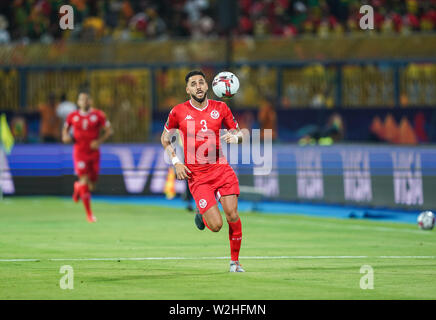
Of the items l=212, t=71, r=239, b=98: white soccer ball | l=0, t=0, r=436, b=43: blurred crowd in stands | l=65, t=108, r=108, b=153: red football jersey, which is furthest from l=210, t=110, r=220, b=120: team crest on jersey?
l=0, t=0, r=436, b=43: blurred crowd in stands

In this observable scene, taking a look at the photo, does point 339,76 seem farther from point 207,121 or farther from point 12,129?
point 207,121

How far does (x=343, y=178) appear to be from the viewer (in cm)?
2145

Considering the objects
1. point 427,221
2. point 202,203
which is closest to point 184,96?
point 427,221

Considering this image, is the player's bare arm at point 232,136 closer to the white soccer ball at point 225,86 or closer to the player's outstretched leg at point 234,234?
the white soccer ball at point 225,86

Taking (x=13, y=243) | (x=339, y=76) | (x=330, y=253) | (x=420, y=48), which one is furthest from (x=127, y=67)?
(x=330, y=253)

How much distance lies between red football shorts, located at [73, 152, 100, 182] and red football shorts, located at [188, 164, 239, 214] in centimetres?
789

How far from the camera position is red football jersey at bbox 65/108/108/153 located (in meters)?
19.1

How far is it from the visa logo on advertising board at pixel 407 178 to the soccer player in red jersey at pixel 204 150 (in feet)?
28.3

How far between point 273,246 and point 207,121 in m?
3.46

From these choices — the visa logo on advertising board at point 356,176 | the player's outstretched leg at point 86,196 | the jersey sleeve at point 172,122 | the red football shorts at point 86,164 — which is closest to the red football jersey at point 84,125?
the red football shorts at point 86,164

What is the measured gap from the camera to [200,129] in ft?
37.9

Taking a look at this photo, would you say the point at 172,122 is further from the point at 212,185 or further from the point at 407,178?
the point at 407,178

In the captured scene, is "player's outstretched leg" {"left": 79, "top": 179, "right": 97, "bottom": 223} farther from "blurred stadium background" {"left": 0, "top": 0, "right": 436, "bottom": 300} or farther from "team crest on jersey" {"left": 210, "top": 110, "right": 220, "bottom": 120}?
"team crest on jersey" {"left": 210, "top": 110, "right": 220, "bottom": 120}

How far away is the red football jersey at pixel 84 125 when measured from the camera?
1911 cm
